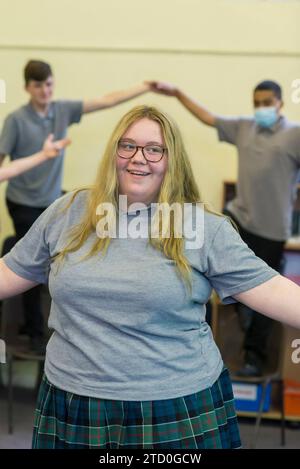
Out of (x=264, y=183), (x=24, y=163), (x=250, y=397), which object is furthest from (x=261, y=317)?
(x=24, y=163)

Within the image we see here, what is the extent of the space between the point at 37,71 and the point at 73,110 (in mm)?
224

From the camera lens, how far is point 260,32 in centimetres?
293

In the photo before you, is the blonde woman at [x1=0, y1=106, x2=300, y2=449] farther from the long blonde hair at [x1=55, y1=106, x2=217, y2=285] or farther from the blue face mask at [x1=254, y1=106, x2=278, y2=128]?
the blue face mask at [x1=254, y1=106, x2=278, y2=128]

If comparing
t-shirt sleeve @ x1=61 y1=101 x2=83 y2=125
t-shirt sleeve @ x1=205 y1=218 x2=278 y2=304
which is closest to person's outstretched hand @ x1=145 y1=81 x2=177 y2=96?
t-shirt sleeve @ x1=61 y1=101 x2=83 y2=125

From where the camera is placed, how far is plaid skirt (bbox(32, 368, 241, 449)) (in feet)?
4.01

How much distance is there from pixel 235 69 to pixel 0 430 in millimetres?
1919

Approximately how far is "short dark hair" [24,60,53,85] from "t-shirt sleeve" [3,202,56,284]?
1.56 m

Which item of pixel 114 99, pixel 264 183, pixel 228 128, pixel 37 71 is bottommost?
pixel 264 183

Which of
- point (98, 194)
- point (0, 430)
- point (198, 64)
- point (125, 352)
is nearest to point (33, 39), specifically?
point (198, 64)

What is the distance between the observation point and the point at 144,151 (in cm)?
126

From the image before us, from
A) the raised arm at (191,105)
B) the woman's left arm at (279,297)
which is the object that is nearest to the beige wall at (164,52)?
the raised arm at (191,105)

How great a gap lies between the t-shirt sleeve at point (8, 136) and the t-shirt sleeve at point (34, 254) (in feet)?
4.65

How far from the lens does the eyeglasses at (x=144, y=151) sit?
1256mm

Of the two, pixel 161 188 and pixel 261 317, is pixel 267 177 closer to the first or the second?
pixel 261 317
